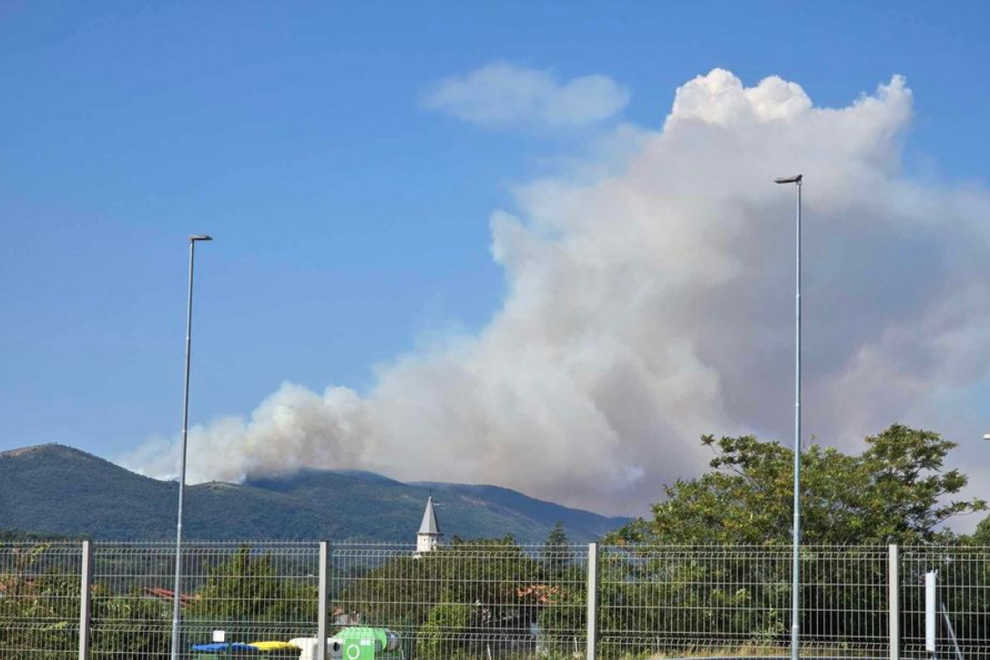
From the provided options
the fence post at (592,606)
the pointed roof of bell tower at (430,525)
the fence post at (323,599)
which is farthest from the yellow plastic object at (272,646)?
the pointed roof of bell tower at (430,525)

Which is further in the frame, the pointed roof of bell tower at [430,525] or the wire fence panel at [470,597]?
the pointed roof of bell tower at [430,525]

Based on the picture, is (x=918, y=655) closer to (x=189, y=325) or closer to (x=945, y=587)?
(x=945, y=587)

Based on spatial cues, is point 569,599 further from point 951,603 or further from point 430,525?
point 430,525

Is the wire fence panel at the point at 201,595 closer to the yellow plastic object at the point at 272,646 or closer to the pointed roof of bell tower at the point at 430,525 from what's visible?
the yellow plastic object at the point at 272,646

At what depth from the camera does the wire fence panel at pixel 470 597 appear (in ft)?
66.1

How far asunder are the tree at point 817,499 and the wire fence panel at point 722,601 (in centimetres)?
1411

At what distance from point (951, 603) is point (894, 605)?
809mm

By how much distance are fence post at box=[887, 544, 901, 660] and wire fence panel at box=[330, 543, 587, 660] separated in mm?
4138

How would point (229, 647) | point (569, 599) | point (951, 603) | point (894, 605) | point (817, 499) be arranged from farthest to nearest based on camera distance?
point (817, 499)
point (229, 647)
point (569, 599)
point (951, 603)
point (894, 605)

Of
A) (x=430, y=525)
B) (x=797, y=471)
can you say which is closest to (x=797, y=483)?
(x=797, y=471)

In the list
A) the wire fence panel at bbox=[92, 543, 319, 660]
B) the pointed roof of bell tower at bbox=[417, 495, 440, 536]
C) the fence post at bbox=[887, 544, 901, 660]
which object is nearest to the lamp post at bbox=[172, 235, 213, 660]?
the wire fence panel at bbox=[92, 543, 319, 660]

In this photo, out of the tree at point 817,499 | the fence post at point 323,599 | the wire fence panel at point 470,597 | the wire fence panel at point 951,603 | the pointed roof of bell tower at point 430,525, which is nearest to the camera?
the wire fence panel at point 951,603

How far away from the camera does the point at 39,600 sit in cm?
2345

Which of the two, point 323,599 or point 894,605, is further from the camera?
point 323,599
